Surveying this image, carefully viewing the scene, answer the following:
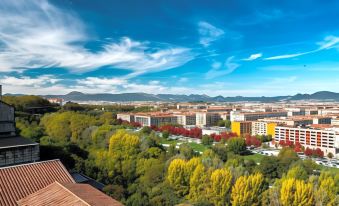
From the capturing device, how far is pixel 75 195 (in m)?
6.73

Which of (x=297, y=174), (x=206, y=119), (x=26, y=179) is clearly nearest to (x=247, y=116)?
(x=206, y=119)

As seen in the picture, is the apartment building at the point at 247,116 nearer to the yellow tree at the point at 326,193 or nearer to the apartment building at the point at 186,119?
the apartment building at the point at 186,119

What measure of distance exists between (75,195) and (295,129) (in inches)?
1559

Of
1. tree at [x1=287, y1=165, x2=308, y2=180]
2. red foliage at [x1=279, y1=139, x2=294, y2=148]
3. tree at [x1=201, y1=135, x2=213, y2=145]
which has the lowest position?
red foliage at [x1=279, y1=139, x2=294, y2=148]

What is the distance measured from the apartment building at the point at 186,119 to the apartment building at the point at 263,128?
19170 millimetres

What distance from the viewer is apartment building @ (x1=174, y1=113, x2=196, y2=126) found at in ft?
225

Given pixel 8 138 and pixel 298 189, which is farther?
pixel 8 138

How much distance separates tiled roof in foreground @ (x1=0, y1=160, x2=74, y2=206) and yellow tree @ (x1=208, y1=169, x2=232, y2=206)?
9.62 meters

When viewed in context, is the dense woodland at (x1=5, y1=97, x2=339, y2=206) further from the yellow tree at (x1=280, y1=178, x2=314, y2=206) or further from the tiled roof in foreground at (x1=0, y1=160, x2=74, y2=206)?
the tiled roof in foreground at (x1=0, y1=160, x2=74, y2=206)

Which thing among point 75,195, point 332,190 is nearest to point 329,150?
point 332,190

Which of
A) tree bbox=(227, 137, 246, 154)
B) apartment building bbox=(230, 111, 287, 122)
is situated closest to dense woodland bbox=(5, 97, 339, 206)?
tree bbox=(227, 137, 246, 154)

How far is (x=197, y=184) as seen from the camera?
17.1 metres

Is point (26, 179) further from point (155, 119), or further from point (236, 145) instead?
point (155, 119)

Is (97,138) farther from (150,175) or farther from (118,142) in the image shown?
(150,175)
